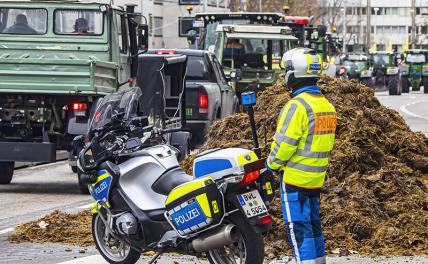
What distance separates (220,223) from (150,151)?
3.58 feet

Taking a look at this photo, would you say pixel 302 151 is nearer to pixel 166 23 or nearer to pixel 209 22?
pixel 209 22

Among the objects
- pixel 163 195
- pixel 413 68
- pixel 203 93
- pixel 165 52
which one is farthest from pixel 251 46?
pixel 413 68

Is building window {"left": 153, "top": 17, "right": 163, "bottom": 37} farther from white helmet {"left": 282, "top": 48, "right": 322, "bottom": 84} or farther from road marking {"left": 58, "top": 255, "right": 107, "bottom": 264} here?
white helmet {"left": 282, "top": 48, "right": 322, "bottom": 84}

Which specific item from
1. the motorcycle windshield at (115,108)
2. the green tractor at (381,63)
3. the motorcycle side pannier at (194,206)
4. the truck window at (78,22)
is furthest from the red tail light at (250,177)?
the green tractor at (381,63)

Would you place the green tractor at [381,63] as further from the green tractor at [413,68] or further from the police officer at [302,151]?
the police officer at [302,151]

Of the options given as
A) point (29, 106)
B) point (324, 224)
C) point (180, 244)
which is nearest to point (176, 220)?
point (180, 244)

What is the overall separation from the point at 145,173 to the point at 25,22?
8597 millimetres

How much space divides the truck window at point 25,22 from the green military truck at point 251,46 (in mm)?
12068

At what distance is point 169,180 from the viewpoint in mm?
9125

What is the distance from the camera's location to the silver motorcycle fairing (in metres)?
9.21

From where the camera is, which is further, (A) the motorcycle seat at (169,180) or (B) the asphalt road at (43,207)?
(B) the asphalt road at (43,207)

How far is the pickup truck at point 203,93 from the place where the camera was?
2081 centimetres

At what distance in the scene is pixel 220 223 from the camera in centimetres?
850

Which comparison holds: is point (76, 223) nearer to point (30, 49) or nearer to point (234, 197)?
point (234, 197)
